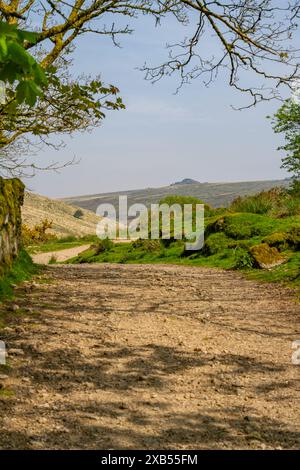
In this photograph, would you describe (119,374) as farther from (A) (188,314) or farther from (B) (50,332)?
(A) (188,314)

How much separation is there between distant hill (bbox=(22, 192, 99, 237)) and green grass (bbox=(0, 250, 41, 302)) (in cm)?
3700

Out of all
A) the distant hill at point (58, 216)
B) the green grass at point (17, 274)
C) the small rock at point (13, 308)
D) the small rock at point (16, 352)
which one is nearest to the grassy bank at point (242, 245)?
the green grass at point (17, 274)

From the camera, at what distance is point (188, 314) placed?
761cm

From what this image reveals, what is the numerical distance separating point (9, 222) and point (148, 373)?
18.7 feet

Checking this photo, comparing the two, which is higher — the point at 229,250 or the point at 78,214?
the point at 78,214


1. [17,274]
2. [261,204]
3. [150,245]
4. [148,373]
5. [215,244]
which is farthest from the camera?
[261,204]

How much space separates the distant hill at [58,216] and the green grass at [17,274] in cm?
3700

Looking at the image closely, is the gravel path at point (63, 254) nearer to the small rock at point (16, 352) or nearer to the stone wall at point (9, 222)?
the stone wall at point (9, 222)

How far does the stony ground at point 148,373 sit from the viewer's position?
3.58 metres

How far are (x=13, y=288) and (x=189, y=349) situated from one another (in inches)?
147

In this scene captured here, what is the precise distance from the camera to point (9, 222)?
9.67m

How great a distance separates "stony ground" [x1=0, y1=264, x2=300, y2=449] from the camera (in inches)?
141

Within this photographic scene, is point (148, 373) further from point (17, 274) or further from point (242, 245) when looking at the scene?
point (242, 245)

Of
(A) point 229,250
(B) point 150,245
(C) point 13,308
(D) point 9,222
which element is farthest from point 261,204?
(C) point 13,308
